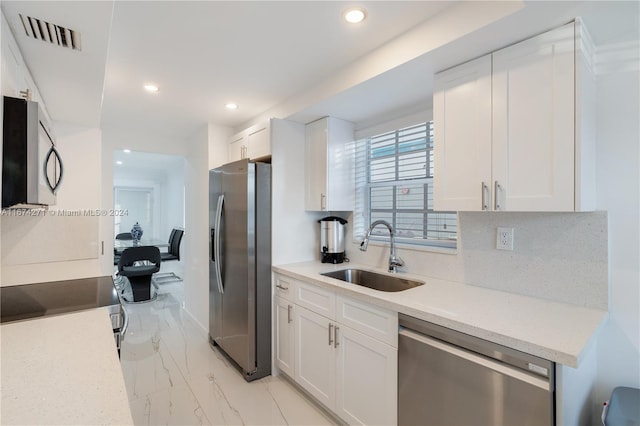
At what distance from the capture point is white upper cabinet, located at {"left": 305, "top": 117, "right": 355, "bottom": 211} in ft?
8.22

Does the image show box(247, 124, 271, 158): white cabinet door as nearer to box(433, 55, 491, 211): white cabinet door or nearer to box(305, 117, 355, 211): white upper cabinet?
box(305, 117, 355, 211): white upper cabinet

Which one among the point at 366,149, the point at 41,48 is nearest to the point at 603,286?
the point at 366,149

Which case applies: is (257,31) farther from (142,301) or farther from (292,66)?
(142,301)

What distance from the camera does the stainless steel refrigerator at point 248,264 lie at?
94.4 inches

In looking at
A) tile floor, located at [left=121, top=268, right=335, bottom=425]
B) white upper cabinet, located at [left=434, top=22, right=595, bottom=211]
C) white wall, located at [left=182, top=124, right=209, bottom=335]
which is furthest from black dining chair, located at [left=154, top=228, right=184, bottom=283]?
white upper cabinet, located at [left=434, top=22, right=595, bottom=211]

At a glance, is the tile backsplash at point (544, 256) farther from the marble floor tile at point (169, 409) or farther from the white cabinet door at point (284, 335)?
the marble floor tile at point (169, 409)

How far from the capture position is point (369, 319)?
1.66 m

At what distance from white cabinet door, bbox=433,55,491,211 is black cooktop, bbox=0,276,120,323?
1787 mm

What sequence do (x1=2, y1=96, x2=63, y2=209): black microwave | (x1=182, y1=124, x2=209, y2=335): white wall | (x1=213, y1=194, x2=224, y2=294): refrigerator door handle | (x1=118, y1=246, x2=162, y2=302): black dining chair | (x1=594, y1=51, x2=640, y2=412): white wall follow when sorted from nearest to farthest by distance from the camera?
(x1=2, y1=96, x2=63, y2=209): black microwave, (x1=594, y1=51, x2=640, y2=412): white wall, (x1=213, y1=194, x2=224, y2=294): refrigerator door handle, (x1=182, y1=124, x2=209, y2=335): white wall, (x1=118, y1=246, x2=162, y2=302): black dining chair

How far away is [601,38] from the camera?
4.46ft

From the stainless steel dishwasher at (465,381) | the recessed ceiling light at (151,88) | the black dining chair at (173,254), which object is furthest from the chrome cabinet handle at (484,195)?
the black dining chair at (173,254)

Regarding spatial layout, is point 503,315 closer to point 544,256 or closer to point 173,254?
point 544,256

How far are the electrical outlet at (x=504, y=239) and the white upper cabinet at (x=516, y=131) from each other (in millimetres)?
335

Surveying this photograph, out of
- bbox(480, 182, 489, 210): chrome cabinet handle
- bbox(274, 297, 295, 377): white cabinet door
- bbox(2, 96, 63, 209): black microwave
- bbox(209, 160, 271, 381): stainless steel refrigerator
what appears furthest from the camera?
bbox(209, 160, 271, 381): stainless steel refrigerator
